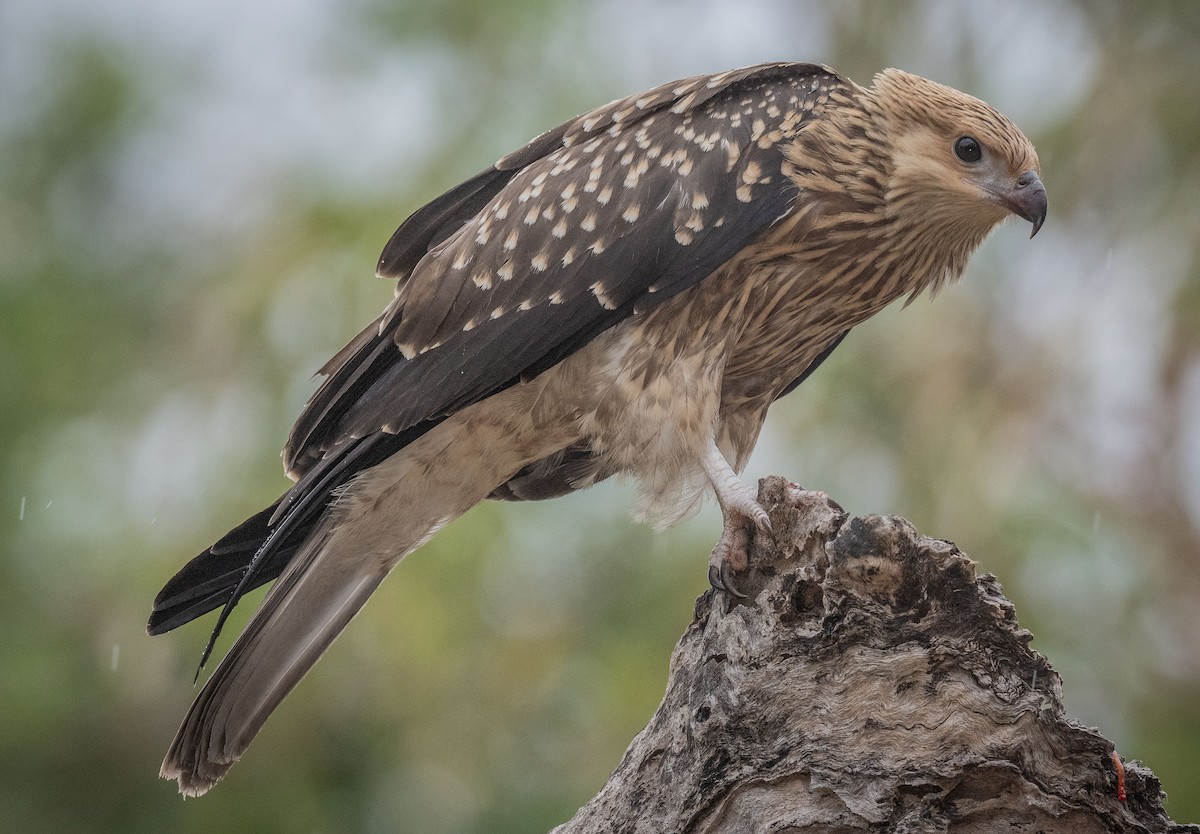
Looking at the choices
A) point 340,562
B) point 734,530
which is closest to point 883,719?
point 734,530

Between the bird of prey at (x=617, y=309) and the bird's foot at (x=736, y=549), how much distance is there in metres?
0.30

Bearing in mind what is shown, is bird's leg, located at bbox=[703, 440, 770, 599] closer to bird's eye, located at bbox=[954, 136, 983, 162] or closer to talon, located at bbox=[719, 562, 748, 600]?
talon, located at bbox=[719, 562, 748, 600]

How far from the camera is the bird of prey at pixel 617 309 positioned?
368 cm

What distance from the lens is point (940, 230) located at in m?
3.87

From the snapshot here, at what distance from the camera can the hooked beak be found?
366cm

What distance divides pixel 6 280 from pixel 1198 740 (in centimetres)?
564

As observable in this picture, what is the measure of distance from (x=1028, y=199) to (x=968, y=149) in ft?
0.77

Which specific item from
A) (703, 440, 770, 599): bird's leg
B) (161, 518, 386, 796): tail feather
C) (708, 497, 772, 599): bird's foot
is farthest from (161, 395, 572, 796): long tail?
(708, 497, 772, 599): bird's foot

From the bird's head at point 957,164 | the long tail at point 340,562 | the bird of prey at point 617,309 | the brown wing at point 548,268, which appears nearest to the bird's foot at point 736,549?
the bird of prey at point 617,309

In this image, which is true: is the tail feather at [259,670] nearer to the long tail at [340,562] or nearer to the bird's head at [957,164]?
the long tail at [340,562]

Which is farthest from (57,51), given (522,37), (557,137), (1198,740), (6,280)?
(1198,740)

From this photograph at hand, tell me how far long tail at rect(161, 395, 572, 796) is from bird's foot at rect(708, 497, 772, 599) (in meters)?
0.87

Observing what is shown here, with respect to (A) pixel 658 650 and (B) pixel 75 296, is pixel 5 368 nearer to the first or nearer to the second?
(B) pixel 75 296

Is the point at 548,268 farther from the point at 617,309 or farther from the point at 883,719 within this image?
the point at 883,719
